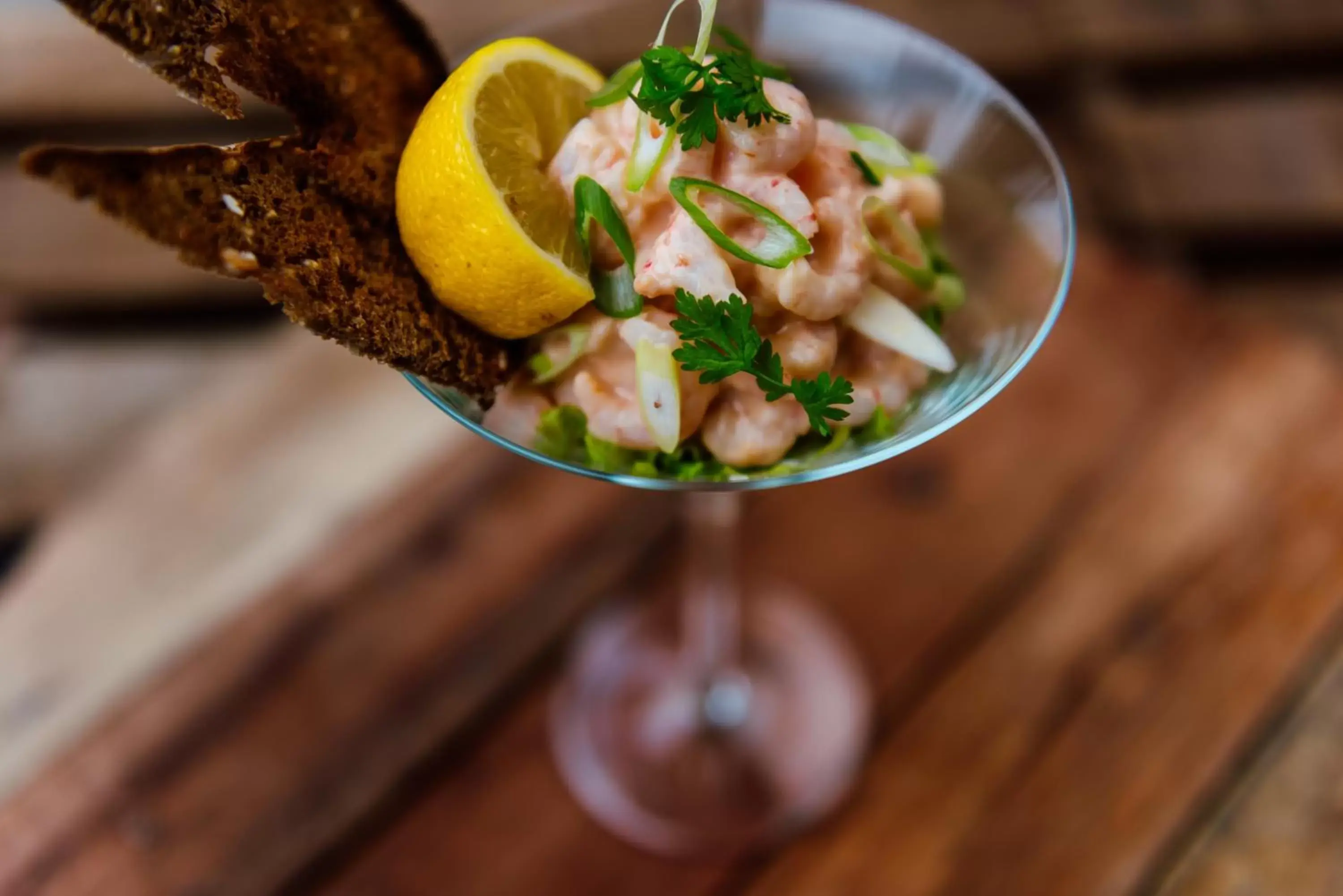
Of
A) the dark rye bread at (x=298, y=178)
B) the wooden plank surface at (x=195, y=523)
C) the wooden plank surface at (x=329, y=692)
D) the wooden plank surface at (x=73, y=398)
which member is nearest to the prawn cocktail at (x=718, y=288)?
the dark rye bread at (x=298, y=178)

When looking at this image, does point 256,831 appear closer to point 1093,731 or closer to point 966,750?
point 966,750

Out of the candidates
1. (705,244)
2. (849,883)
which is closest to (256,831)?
(849,883)

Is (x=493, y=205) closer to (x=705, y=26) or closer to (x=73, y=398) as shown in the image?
(x=705, y=26)

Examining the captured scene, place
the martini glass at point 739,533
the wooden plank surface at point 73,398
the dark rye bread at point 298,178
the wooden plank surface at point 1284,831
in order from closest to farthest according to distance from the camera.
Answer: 1. the dark rye bread at point 298,178
2. the martini glass at point 739,533
3. the wooden plank surface at point 1284,831
4. the wooden plank surface at point 73,398

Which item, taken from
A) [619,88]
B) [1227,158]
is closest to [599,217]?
[619,88]

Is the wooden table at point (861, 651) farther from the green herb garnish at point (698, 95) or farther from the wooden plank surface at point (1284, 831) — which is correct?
the green herb garnish at point (698, 95)

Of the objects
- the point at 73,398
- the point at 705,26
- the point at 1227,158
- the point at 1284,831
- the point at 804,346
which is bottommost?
the point at 73,398
